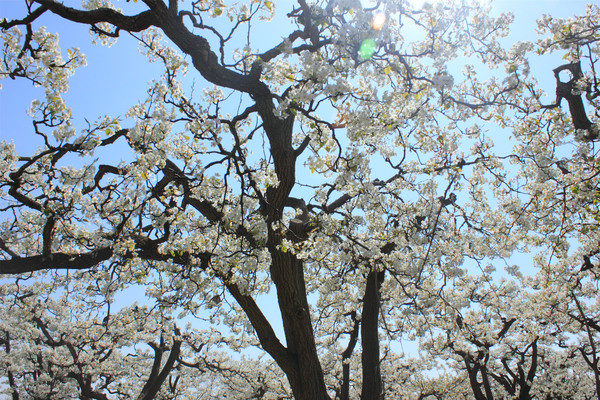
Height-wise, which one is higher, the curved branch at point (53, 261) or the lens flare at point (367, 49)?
the lens flare at point (367, 49)

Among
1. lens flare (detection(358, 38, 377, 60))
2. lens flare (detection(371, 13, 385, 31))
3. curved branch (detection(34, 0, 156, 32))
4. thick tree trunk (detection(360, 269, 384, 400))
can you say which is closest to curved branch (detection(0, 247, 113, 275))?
curved branch (detection(34, 0, 156, 32))

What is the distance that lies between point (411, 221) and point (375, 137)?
2254 mm

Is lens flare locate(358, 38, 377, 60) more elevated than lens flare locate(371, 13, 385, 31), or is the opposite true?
lens flare locate(371, 13, 385, 31)

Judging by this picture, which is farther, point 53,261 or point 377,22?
point 53,261

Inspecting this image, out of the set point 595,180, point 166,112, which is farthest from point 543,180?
point 166,112

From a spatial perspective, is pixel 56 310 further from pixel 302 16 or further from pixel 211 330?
pixel 302 16

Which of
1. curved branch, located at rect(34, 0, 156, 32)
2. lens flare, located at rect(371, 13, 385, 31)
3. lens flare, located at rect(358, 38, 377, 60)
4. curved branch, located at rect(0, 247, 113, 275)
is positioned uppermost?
curved branch, located at rect(34, 0, 156, 32)

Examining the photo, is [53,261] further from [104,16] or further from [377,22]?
[377,22]

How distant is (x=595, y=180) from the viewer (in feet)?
22.2

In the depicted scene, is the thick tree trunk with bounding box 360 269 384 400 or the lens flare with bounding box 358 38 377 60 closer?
the lens flare with bounding box 358 38 377 60

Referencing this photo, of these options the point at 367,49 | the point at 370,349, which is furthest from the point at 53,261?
the point at 370,349

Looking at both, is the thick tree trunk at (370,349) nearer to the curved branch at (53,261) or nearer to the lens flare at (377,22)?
the lens flare at (377,22)

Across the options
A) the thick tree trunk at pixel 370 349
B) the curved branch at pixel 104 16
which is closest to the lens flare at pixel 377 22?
the curved branch at pixel 104 16

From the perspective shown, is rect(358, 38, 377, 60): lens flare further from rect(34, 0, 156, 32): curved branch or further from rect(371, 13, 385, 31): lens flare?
rect(34, 0, 156, 32): curved branch
